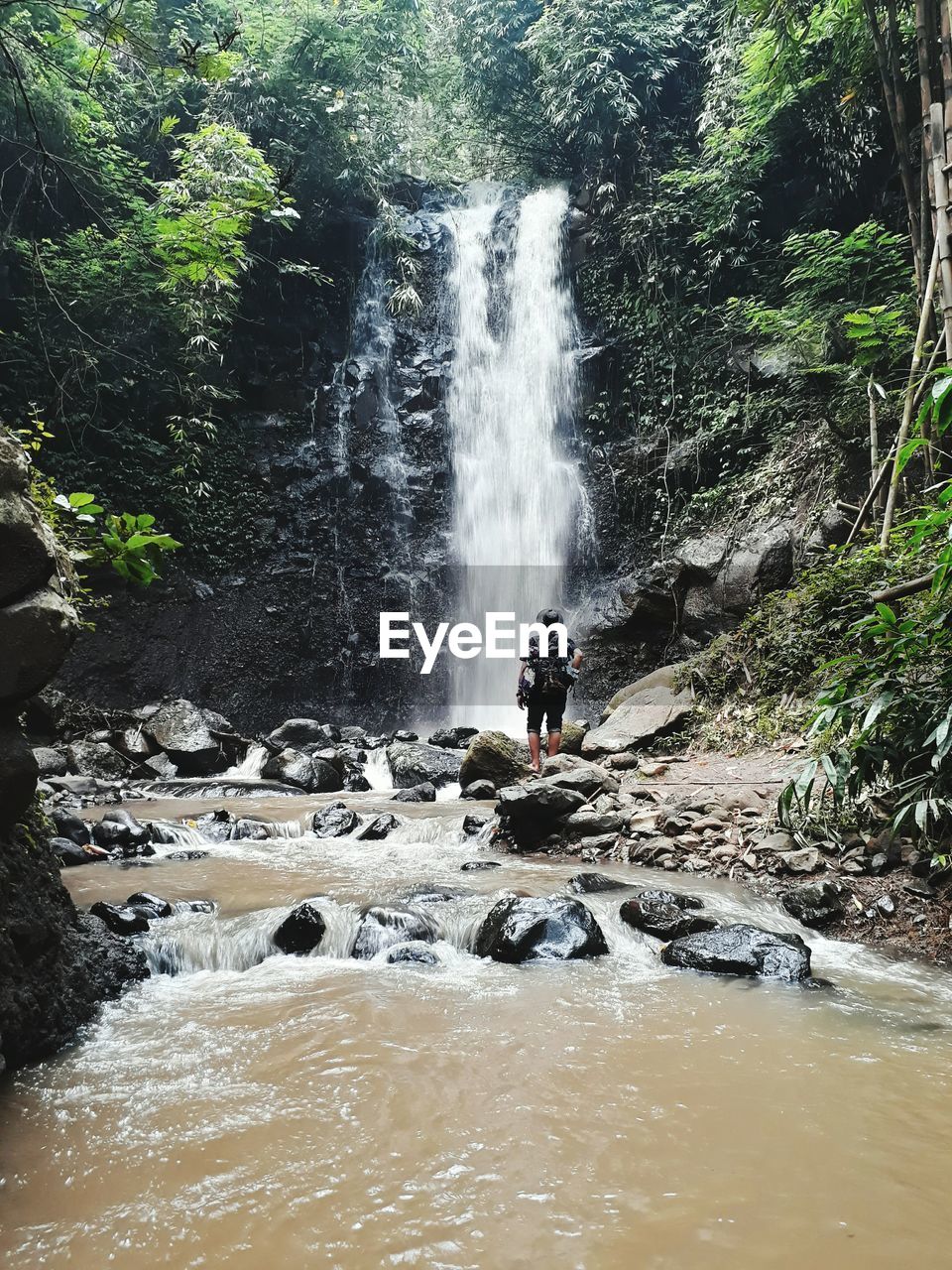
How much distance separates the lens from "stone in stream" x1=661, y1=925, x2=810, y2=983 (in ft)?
11.2

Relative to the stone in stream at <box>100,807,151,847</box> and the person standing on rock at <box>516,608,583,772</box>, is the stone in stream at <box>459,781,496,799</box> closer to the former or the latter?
the person standing on rock at <box>516,608,583,772</box>

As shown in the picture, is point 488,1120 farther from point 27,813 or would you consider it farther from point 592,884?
point 592,884

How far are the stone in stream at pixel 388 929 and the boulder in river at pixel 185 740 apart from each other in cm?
682

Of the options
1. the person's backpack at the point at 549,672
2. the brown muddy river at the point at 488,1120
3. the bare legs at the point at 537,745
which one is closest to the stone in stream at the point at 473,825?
the bare legs at the point at 537,745

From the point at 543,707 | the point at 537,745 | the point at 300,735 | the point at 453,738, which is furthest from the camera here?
the point at 300,735

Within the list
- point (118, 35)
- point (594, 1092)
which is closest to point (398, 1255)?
point (594, 1092)

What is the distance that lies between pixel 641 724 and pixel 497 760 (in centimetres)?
162

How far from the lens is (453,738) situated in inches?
476

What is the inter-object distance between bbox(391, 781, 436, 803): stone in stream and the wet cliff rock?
5.40m

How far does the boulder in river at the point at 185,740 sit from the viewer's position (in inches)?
404

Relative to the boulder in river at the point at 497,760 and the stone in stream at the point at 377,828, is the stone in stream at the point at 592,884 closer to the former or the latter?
the stone in stream at the point at 377,828

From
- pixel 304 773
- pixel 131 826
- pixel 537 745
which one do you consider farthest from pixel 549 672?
pixel 131 826

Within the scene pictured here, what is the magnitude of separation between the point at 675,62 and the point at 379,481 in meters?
10.3

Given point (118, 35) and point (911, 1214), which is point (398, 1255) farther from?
point (118, 35)
